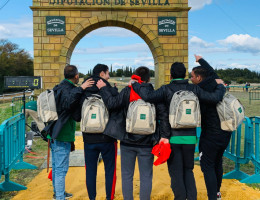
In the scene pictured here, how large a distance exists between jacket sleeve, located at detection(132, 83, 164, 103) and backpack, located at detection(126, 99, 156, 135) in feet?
0.22

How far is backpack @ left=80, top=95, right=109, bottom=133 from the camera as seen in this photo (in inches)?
127

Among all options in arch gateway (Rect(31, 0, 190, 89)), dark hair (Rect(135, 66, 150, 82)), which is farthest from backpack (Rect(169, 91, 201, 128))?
arch gateway (Rect(31, 0, 190, 89))

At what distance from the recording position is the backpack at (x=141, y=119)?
3.06 m

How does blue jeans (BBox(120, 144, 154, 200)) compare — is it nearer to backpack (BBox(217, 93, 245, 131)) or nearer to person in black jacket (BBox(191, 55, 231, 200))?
person in black jacket (BBox(191, 55, 231, 200))

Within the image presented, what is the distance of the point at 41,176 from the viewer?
16.7ft

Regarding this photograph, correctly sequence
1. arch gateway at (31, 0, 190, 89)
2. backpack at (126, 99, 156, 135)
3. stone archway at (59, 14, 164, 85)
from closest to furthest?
backpack at (126, 99, 156, 135) → arch gateway at (31, 0, 190, 89) → stone archway at (59, 14, 164, 85)

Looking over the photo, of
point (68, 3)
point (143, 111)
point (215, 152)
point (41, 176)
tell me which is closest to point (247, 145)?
point (215, 152)

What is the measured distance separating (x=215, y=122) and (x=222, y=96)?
1.16 feet

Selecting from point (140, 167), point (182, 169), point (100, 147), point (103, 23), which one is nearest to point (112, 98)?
point (100, 147)

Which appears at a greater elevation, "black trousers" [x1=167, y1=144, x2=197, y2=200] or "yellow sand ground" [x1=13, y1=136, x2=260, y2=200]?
"black trousers" [x1=167, y1=144, x2=197, y2=200]

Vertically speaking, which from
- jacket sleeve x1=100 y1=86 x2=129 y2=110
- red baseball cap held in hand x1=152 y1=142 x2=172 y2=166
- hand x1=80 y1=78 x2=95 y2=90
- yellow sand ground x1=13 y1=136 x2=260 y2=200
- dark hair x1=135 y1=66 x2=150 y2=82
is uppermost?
dark hair x1=135 y1=66 x2=150 y2=82

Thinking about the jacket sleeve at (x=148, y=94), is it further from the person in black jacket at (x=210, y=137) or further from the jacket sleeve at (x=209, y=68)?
the jacket sleeve at (x=209, y=68)

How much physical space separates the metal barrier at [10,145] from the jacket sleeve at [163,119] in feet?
7.73

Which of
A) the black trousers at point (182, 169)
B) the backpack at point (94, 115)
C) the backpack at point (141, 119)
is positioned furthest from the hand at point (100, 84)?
the black trousers at point (182, 169)
